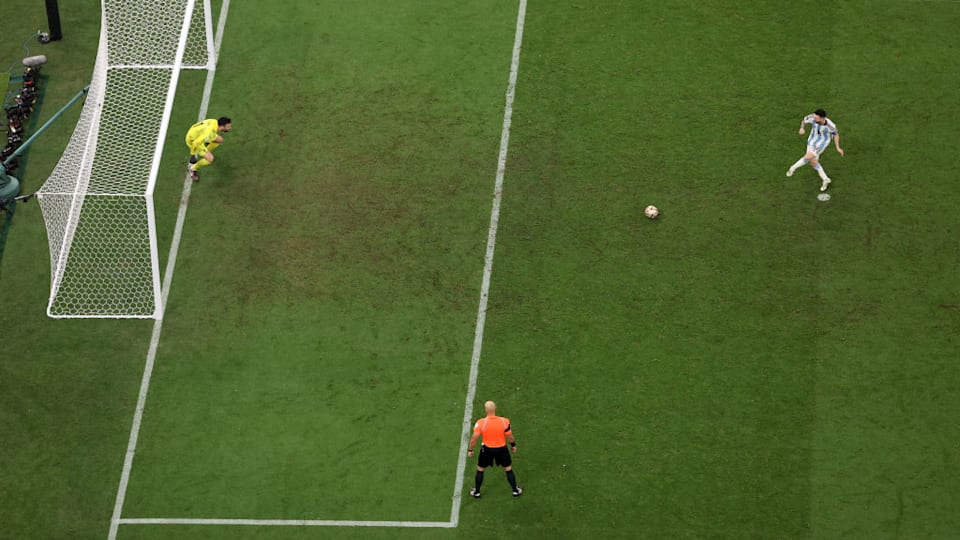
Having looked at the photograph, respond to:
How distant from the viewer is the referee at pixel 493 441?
64.3 feet

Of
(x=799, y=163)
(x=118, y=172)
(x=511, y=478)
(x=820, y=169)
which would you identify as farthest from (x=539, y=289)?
(x=118, y=172)

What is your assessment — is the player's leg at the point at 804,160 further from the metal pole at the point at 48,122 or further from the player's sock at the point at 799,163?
the metal pole at the point at 48,122

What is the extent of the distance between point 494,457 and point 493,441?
0.34m

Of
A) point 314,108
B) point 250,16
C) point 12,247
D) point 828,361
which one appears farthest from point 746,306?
point 12,247

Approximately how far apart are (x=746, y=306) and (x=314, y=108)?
7532mm

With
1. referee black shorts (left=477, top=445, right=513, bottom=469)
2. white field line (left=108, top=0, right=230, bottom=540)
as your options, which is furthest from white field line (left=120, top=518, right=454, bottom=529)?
referee black shorts (left=477, top=445, right=513, bottom=469)

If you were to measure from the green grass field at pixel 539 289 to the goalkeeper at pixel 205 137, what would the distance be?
41 centimetres

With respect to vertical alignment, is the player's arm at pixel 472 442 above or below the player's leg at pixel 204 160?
below

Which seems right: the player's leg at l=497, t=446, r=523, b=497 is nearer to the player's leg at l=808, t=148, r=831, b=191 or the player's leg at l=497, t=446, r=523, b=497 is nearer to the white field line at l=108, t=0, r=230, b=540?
the white field line at l=108, t=0, r=230, b=540

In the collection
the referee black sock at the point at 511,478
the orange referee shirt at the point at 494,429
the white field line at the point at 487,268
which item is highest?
the white field line at the point at 487,268

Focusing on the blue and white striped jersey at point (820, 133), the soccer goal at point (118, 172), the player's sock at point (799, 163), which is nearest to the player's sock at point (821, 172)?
the player's sock at point (799, 163)

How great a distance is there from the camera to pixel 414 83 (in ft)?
79.5

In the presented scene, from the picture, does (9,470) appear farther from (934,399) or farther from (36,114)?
(934,399)

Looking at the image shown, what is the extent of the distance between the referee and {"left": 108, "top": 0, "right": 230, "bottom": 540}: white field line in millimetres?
4868
